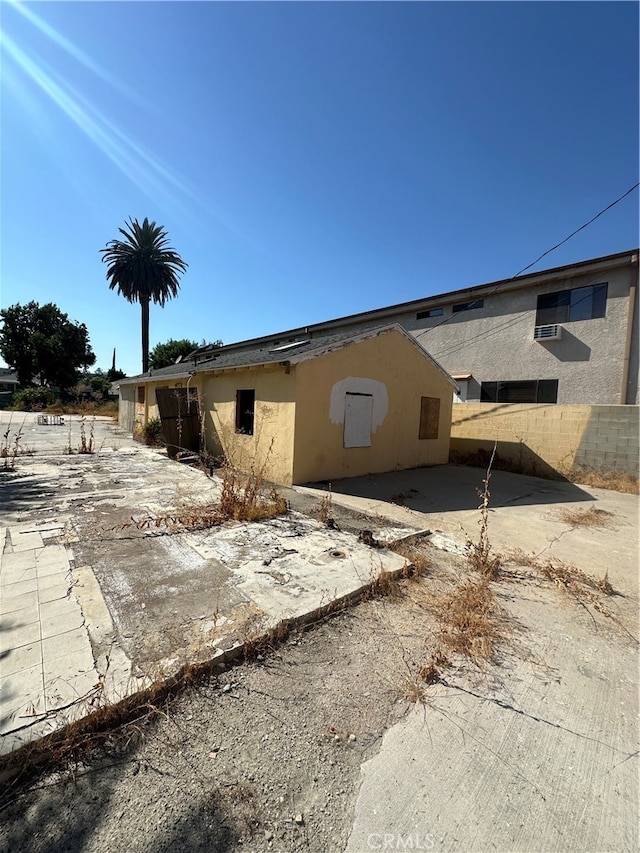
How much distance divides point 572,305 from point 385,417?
857 cm

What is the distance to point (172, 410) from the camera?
1079cm

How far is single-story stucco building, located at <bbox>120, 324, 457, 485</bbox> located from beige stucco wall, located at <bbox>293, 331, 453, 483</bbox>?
2 centimetres

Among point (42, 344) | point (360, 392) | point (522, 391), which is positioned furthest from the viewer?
point (42, 344)

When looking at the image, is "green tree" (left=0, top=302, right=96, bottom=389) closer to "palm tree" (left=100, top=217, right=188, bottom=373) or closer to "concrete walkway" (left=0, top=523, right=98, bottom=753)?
"palm tree" (left=100, top=217, right=188, bottom=373)

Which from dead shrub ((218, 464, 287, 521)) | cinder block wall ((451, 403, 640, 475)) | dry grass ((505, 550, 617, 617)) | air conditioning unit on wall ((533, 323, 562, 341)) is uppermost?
air conditioning unit on wall ((533, 323, 562, 341))

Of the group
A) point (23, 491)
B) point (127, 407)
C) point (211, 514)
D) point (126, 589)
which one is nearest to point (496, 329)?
point (211, 514)

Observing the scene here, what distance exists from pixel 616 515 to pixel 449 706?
6313 mm

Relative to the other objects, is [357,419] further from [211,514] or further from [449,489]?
[211,514]

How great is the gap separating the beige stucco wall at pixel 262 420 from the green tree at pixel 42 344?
37670mm

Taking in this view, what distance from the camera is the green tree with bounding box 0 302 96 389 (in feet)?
122

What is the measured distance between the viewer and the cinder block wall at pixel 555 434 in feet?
29.1

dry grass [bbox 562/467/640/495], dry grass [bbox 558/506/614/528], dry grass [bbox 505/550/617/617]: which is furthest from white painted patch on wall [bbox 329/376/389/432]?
dry grass [bbox 562/467/640/495]

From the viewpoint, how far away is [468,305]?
1460 cm

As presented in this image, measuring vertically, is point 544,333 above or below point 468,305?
below
